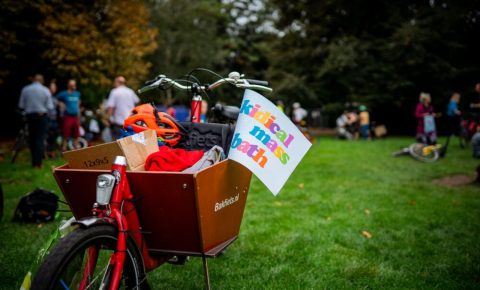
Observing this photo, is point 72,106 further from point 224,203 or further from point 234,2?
point 234,2

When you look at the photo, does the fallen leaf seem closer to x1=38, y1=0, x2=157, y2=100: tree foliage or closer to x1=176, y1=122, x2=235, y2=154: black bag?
x1=176, y1=122, x2=235, y2=154: black bag

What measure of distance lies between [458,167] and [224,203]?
866 centimetres

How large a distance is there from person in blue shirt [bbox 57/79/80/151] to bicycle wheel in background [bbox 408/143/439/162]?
8594mm

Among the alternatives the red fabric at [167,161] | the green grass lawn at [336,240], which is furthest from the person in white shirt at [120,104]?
the red fabric at [167,161]

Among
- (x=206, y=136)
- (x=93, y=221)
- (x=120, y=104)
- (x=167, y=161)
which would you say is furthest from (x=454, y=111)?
(x=93, y=221)

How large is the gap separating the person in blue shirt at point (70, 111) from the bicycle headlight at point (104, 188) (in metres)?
9.20

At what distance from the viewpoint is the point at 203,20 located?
30953mm

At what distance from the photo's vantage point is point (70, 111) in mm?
10703

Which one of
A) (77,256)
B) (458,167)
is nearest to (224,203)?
(77,256)

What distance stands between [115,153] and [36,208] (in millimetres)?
2959

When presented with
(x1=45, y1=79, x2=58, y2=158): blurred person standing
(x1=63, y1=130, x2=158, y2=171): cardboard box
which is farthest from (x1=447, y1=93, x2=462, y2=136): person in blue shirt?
(x1=63, y1=130, x2=158, y2=171): cardboard box

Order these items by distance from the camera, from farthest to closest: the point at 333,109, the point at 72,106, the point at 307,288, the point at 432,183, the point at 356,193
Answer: the point at 333,109 < the point at 72,106 < the point at 432,183 < the point at 356,193 < the point at 307,288

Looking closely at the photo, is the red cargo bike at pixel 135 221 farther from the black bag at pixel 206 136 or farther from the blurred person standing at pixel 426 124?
the blurred person standing at pixel 426 124

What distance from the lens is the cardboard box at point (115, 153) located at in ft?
8.36
